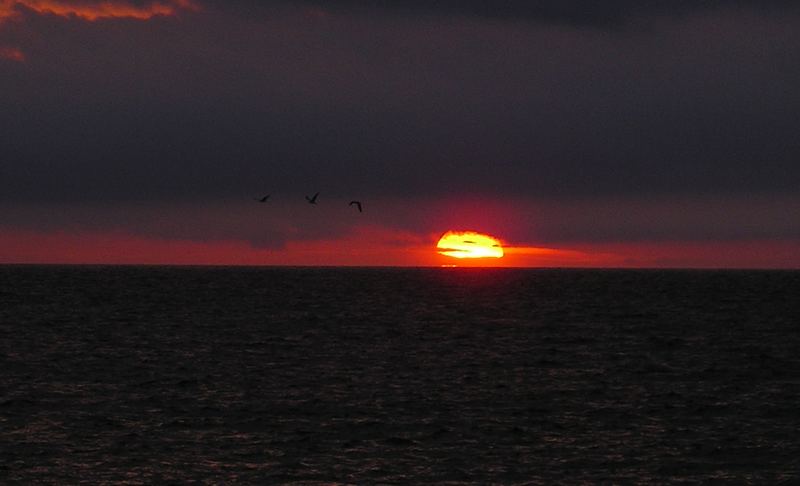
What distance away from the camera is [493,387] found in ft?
155

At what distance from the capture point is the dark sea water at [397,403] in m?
31.2

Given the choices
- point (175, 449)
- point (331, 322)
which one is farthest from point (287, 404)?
point (331, 322)

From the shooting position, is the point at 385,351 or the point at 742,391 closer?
the point at 742,391

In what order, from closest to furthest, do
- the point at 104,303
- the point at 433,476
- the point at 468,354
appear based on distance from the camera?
the point at 433,476 < the point at 468,354 < the point at 104,303

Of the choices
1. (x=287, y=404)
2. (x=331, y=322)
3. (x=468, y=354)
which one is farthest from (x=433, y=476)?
(x=331, y=322)

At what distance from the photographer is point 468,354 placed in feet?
202

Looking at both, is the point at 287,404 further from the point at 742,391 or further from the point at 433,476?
the point at 742,391

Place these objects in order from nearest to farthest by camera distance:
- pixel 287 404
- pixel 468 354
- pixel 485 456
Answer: pixel 485 456 → pixel 287 404 → pixel 468 354

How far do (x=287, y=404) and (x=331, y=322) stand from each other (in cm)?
4648

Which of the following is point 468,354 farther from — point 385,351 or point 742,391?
point 742,391

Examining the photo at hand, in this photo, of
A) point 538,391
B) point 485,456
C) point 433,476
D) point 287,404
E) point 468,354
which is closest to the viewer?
point 433,476

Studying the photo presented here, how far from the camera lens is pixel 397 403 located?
140 ft

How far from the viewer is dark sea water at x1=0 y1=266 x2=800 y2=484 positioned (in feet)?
103

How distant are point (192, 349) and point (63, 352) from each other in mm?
7126
